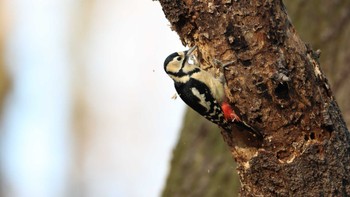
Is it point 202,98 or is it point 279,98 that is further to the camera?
point 202,98

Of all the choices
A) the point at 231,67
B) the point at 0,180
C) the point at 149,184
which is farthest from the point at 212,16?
the point at 149,184

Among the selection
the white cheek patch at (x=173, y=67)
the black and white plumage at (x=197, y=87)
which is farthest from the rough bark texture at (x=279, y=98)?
the white cheek patch at (x=173, y=67)

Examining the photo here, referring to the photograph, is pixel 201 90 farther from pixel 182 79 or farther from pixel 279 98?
pixel 279 98

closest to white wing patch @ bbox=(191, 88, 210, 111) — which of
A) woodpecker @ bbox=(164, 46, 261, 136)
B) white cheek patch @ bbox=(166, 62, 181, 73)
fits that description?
woodpecker @ bbox=(164, 46, 261, 136)

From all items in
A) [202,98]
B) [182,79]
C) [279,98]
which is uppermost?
[182,79]

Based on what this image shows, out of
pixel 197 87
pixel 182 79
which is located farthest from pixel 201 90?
pixel 182 79

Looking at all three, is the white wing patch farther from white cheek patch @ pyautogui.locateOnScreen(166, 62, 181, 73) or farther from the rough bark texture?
the rough bark texture

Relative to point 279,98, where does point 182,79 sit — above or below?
above
